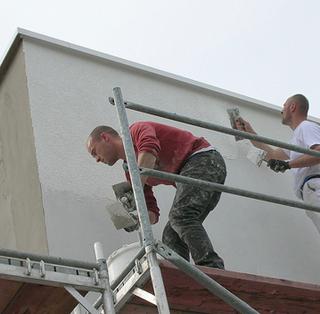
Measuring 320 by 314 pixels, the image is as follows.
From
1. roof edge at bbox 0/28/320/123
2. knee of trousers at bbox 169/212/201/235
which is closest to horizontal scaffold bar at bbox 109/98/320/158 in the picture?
knee of trousers at bbox 169/212/201/235

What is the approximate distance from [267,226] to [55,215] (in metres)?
1.97

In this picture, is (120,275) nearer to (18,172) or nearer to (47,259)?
(47,259)

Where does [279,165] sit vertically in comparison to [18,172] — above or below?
above

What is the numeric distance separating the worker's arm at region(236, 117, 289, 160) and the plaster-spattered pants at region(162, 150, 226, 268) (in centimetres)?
175

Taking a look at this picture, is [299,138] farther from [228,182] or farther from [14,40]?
[14,40]

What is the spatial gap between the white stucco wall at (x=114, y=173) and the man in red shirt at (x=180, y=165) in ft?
1.60

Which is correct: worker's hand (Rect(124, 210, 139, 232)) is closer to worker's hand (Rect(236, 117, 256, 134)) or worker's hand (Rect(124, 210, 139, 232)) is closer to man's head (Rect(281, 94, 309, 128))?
man's head (Rect(281, 94, 309, 128))

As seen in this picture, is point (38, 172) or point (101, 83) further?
point (101, 83)

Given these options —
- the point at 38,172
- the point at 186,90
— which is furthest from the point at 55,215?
the point at 186,90

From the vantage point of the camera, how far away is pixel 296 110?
725 centimetres

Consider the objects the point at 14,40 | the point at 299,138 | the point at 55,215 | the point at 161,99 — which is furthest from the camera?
the point at 161,99

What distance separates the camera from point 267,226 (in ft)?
23.9

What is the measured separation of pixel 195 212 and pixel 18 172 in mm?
1691

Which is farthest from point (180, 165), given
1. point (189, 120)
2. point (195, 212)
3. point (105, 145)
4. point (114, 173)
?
point (114, 173)
